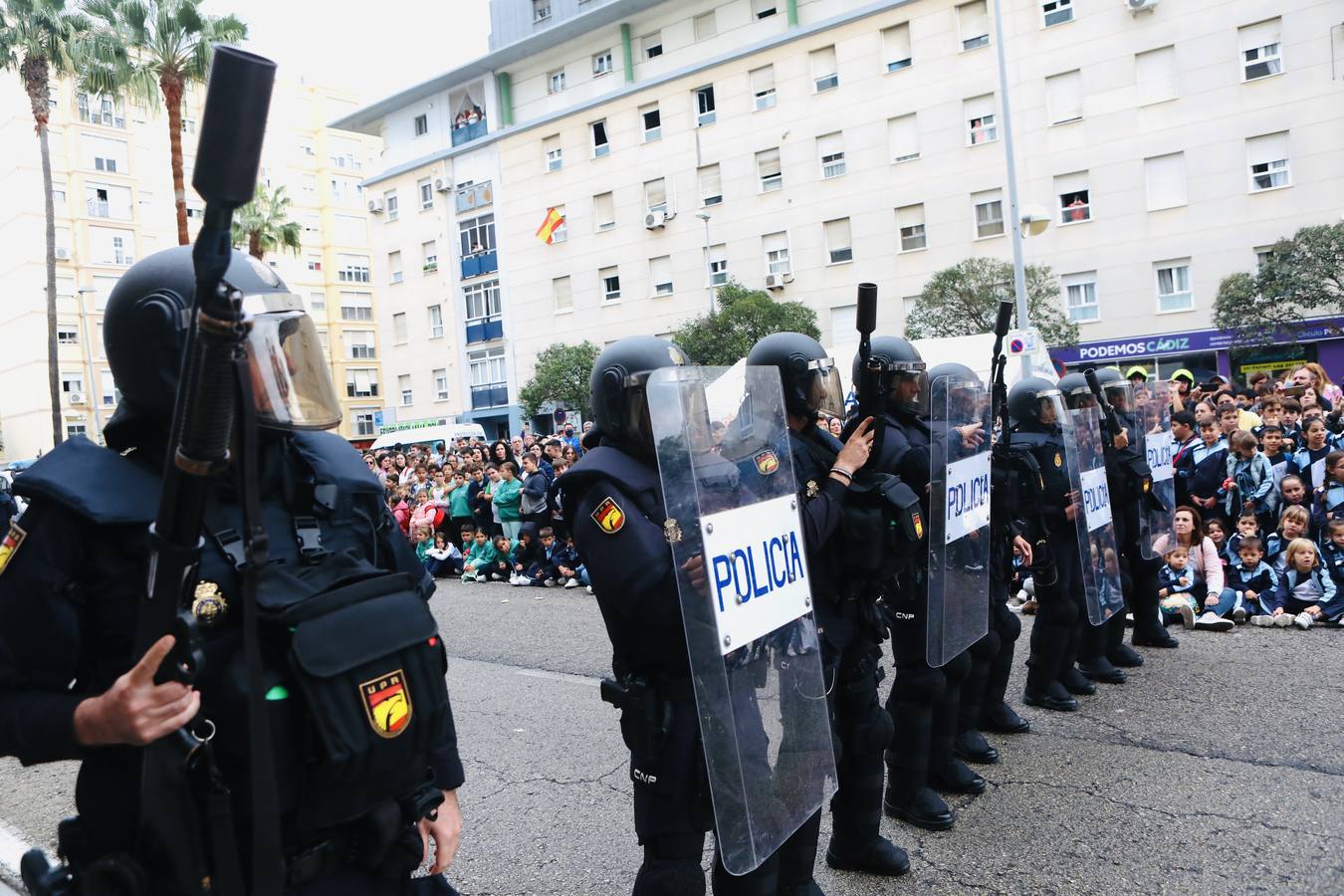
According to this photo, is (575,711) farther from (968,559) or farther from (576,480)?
(576,480)

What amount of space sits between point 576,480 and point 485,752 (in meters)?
2.88

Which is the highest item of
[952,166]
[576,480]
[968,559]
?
[952,166]

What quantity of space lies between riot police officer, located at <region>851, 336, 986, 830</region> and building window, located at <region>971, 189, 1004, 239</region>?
22.6m

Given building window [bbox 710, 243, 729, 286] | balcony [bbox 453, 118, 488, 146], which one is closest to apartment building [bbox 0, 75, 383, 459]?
balcony [bbox 453, 118, 488, 146]

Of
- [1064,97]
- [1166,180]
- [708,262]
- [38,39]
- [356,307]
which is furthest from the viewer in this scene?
[356,307]

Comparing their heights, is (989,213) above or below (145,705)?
above

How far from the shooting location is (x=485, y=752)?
493 centimetres

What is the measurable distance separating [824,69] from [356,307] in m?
33.1

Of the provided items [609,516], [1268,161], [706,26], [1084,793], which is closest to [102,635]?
[609,516]

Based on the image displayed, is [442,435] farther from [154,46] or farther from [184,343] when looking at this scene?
[184,343]

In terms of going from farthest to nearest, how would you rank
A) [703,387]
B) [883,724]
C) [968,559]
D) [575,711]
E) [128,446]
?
[575,711] → [968,559] → [883,724] → [703,387] → [128,446]

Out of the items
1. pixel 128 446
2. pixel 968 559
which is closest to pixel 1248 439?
pixel 968 559

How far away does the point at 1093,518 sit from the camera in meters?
4.94

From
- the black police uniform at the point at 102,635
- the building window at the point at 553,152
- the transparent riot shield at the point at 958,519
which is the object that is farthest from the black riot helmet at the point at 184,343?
the building window at the point at 553,152
